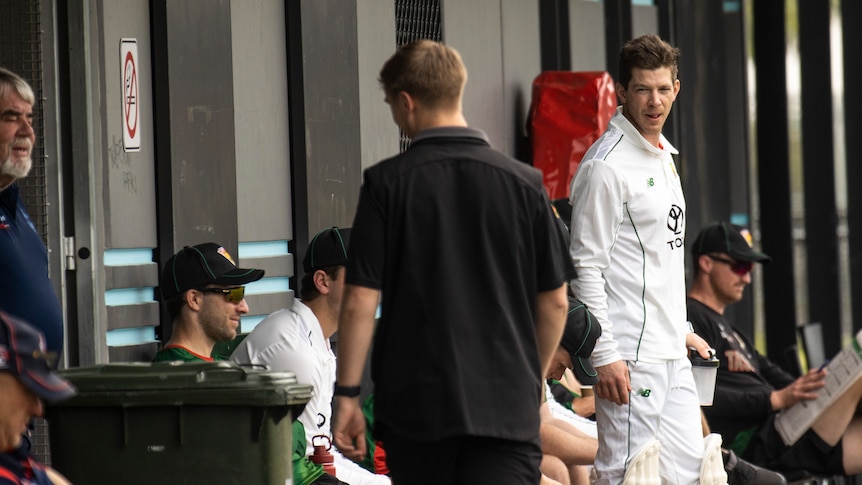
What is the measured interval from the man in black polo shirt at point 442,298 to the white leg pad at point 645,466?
5.51ft

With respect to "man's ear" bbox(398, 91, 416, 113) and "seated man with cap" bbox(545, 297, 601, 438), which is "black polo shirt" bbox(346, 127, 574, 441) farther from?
"seated man with cap" bbox(545, 297, 601, 438)

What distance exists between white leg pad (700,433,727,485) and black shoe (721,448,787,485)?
1.28 metres

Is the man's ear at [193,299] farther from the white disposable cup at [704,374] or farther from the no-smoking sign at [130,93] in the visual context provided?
the white disposable cup at [704,374]

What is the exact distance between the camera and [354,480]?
5.65m

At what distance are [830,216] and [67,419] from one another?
886cm

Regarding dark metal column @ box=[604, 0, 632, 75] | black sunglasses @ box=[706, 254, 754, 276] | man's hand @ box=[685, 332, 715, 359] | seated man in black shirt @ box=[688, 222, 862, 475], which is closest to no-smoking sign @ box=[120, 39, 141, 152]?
man's hand @ box=[685, 332, 715, 359]

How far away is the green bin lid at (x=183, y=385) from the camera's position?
4.44m

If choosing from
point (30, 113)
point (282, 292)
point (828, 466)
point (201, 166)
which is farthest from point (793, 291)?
point (30, 113)

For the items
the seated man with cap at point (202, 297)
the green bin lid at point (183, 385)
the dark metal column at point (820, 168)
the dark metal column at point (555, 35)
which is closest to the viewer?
the green bin lid at point (183, 385)

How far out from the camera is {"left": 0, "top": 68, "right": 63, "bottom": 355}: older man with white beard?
465 cm

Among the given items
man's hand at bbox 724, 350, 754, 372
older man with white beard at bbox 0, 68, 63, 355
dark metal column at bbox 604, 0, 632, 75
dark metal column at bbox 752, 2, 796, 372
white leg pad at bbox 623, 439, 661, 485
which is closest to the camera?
older man with white beard at bbox 0, 68, 63, 355

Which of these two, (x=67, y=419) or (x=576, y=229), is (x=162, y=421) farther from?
(x=576, y=229)

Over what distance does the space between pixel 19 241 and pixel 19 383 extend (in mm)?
1544

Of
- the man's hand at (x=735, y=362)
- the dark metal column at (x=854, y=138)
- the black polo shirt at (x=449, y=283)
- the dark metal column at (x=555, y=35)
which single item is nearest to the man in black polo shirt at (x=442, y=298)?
the black polo shirt at (x=449, y=283)
